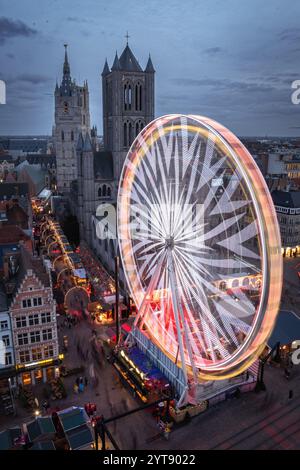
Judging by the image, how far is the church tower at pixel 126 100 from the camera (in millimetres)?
64812

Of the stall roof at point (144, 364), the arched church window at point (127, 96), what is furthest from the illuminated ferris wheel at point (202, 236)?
the arched church window at point (127, 96)

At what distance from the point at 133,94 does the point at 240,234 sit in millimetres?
51735

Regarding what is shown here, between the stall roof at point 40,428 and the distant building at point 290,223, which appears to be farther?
the distant building at point 290,223

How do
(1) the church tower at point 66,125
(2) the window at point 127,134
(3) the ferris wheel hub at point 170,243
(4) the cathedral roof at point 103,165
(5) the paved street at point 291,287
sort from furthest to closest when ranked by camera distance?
(1) the church tower at point 66,125, (4) the cathedral roof at point 103,165, (2) the window at point 127,134, (5) the paved street at point 291,287, (3) the ferris wheel hub at point 170,243

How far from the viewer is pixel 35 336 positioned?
3041 centimetres

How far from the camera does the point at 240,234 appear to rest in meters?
20.8

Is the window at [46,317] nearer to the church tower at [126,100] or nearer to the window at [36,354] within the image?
the window at [36,354]

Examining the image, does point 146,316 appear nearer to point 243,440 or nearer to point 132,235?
point 132,235

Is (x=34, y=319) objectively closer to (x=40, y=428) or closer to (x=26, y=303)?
(x=26, y=303)

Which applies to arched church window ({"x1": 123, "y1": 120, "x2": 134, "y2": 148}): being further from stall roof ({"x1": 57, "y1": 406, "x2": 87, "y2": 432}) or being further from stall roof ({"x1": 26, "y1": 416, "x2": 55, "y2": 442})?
stall roof ({"x1": 26, "y1": 416, "x2": 55, "y2": 442})

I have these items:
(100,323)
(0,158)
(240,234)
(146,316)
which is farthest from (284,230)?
(0,158)

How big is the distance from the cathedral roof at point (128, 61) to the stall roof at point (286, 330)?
157 ft

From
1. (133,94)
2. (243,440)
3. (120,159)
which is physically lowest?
(243,440)

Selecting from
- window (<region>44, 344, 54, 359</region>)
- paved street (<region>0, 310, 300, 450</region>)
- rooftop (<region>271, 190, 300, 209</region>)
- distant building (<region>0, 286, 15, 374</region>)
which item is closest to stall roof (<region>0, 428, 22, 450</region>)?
paved street (<region>0, 310, 300, 450</region>)
